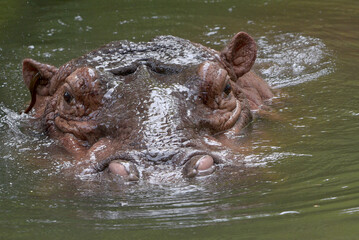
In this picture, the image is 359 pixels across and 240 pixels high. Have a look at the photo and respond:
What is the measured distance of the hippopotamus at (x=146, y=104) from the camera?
5059 millimetres

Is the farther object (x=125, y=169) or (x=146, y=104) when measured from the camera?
(x=146, y=104)

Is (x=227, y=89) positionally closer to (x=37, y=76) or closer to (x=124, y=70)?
(x=124, y=70)

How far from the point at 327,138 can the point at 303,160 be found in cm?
73

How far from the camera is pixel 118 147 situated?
5.32 m

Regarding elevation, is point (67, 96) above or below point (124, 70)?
below

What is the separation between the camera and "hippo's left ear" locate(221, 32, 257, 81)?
707 centimetres

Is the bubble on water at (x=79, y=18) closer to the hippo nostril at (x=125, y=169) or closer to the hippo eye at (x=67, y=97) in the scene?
the hippo eye at (x=67, y=97)

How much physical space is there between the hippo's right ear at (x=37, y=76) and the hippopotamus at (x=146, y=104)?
0.01 m

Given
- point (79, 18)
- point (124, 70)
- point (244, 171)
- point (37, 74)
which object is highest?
point (124, 70)

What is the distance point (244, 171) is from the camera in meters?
4.93

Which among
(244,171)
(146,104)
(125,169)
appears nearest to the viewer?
(125,169)

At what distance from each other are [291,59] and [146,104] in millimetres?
4842

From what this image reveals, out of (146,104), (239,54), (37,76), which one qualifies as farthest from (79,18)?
(146,104)

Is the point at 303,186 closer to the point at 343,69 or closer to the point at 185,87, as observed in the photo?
the point at 185,87
